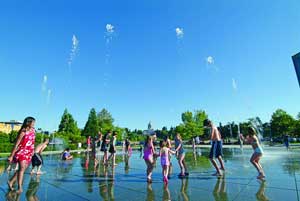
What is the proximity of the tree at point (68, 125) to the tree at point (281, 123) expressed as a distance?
53.5 meters

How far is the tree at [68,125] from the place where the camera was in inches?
2674

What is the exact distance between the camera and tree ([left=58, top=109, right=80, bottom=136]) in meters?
67.9

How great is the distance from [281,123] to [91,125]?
171ft

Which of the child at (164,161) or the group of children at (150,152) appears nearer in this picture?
the group of children at (150,152)

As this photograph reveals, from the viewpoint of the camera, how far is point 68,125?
227 ft

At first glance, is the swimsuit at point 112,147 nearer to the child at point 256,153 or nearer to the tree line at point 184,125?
the child at point 256,153

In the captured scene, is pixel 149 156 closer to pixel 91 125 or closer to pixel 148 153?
pixel 148 153

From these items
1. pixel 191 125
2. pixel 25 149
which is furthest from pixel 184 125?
pixel 25 149

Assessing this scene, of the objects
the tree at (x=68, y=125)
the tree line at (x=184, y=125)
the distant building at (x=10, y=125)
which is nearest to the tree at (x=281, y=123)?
the tree line at (x=184, y=125)

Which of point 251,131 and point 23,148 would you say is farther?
point 251,131

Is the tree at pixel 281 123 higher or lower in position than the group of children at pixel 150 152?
higher

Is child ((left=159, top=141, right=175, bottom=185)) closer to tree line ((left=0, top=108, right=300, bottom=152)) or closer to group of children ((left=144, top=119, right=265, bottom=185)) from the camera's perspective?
group of children ((left=144, top=119, right=265, bottom=185))

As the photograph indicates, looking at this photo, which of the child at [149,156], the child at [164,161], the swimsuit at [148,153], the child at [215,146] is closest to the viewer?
the child at [164,161]

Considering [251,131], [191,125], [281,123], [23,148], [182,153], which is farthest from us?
[191,125]
